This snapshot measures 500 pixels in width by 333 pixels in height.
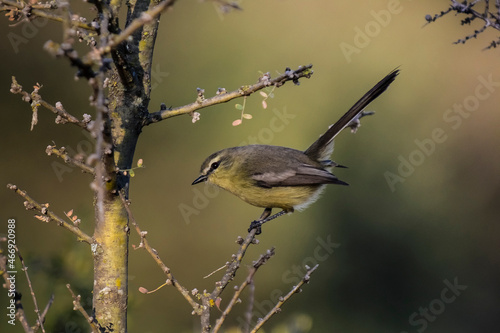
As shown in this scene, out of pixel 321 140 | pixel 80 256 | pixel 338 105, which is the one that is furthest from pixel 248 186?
pixel 338 105

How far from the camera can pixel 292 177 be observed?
3.32 m

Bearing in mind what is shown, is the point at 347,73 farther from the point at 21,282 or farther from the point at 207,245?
the point at 21,282

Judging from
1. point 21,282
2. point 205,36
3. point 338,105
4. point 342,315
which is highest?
point 205,36

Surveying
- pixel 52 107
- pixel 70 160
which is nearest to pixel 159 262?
pixel 70 160

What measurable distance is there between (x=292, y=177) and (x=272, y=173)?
117 mm

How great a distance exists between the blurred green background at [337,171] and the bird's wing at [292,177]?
170 centimetres

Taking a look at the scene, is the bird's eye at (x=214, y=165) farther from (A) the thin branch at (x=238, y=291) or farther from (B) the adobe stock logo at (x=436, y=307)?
(B) the adobe stock logo at (x=436, y=307)

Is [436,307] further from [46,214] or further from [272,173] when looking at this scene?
[46,214]

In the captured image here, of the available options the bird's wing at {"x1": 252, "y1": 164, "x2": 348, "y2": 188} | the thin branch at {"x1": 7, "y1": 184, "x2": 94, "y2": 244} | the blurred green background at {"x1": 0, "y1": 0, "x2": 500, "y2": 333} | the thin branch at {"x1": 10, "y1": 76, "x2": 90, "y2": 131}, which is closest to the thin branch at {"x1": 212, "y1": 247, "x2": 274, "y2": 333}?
the thin branch at {"x1": 7, "y1": 184, "x2": 94, "y2": 244}

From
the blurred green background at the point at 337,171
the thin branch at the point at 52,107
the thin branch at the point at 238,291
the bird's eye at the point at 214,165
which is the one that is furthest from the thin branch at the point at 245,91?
the blurred green background at the point at 337,171

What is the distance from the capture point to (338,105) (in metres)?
5.54

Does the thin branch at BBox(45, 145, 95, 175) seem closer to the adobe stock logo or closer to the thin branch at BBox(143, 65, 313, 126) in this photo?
the thin branch at BBox(143, 65, 313, 126)

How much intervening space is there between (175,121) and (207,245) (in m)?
1.16

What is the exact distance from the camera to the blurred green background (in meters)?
4.87
